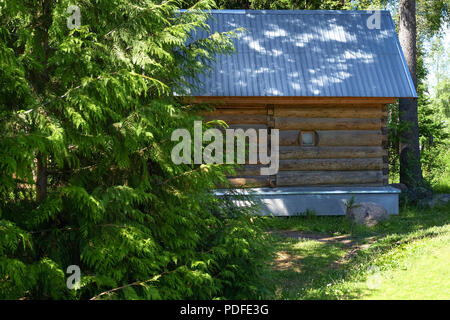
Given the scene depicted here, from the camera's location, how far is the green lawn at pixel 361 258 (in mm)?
6512

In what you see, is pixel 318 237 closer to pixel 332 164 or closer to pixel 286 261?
pixel 286 261

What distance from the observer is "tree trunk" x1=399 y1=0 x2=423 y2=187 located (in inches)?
622

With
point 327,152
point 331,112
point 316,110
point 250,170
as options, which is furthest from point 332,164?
point 250,170

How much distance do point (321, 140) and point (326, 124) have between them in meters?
0.45

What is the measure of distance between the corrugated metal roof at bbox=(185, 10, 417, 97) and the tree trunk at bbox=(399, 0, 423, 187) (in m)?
2.16

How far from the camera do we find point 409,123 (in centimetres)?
1591

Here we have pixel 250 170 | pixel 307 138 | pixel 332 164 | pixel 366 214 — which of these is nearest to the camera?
pixel 366 214

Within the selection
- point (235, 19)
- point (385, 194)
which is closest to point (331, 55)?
point (235, 19)

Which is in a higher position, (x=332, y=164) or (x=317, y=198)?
(x=332, y=164)

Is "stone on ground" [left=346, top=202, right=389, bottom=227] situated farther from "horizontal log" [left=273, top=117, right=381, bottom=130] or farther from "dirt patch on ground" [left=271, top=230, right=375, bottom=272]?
"horizontal log" [left=273, top=117, right=381, bottom=130]

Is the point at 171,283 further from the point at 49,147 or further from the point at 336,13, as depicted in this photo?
the point at 336,13

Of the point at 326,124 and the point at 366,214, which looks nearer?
the point at 366,214

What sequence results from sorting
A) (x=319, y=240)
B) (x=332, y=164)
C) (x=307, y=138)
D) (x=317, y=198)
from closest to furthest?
(x=319, y=240), (x=317, y=198), (x=332, y=164), (x=307, y=138)

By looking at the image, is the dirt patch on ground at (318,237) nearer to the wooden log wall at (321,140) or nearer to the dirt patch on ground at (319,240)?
the dirt patch on ground at (319,240)
